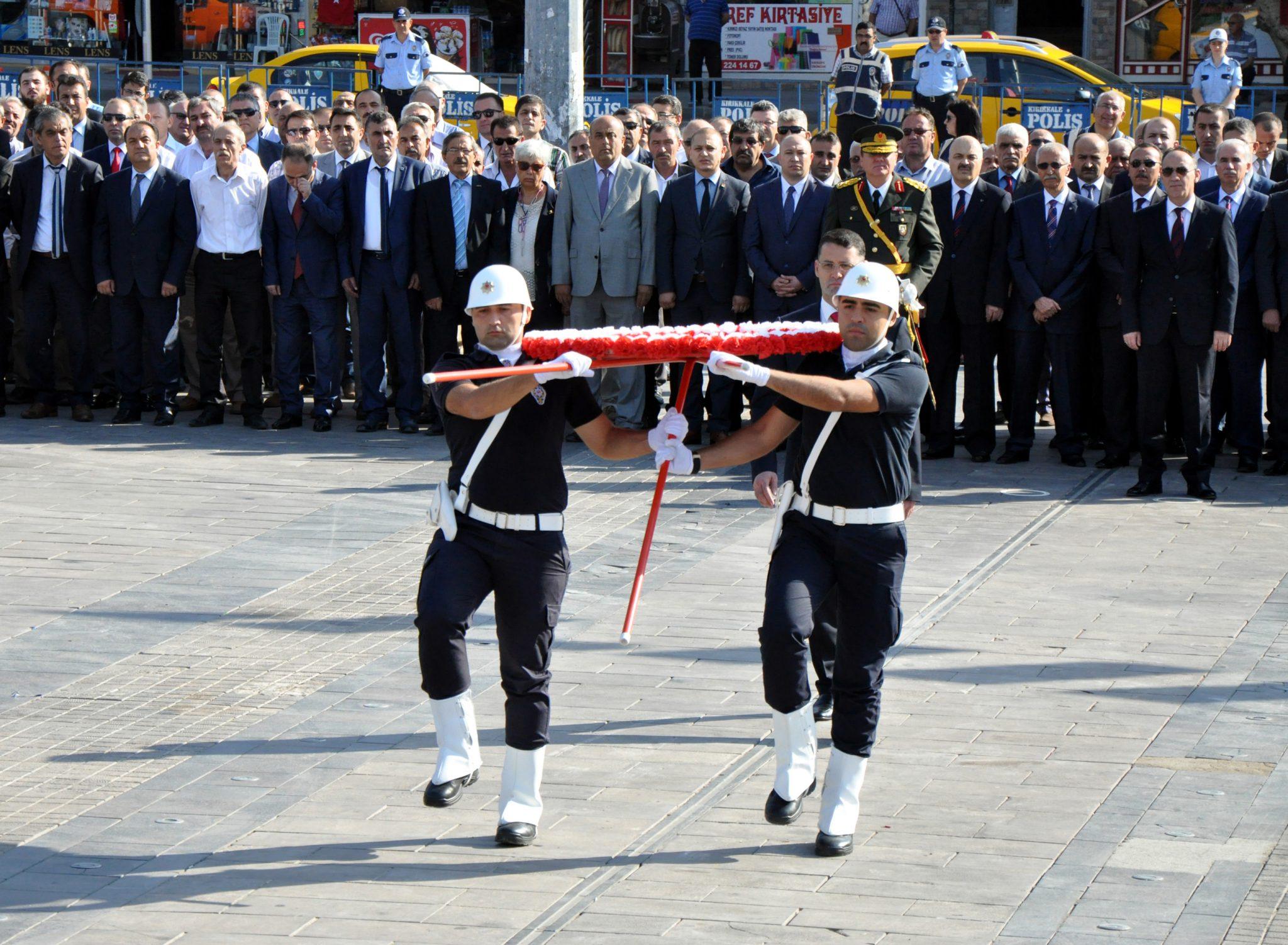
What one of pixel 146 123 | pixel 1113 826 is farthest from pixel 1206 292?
pixel 146 123

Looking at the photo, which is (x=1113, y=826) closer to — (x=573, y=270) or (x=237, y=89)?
(x=573, y=270)

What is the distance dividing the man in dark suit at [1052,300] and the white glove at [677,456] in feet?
22.7

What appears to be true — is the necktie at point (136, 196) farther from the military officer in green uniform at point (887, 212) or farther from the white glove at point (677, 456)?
the white glove at point (677, 456)

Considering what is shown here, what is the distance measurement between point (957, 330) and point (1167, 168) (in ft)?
6.07

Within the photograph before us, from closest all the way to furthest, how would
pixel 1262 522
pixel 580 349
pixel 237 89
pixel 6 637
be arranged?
1. pixel 580 349
2. pixel 6 637
3. pixel 1262 522
4. pixel 237 89

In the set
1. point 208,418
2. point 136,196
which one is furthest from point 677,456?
point 136,196

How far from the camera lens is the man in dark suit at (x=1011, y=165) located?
13.5 m

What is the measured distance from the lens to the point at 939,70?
68.4ft

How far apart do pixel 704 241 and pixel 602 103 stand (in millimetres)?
9409

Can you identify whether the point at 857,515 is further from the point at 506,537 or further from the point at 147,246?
the point at 147,246

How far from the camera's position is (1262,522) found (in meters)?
11.4

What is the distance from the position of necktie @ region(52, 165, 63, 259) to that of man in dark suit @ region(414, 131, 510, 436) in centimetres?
273

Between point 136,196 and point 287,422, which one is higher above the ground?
point 136,196

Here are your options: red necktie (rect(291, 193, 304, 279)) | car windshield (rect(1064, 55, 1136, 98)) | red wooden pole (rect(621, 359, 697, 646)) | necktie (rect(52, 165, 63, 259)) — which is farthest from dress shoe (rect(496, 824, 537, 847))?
car windshield (rect(1064, 55, 1136, 98))
